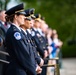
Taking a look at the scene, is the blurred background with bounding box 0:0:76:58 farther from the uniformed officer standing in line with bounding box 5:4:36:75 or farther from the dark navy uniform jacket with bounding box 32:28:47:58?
the uniformed officer standing in line with bounding box 5:4:36:75

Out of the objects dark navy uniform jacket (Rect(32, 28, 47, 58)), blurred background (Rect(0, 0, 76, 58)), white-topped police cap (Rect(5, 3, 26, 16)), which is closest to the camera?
white-topped police cap (Rect(5, 3, 26, 16))

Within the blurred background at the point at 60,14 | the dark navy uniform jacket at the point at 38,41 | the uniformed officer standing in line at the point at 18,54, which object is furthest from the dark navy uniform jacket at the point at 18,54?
the blurred background at the point at 60,14

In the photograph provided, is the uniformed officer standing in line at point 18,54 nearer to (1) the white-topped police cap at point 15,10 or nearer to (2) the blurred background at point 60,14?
(1) the white-topped police cap at point 15,10

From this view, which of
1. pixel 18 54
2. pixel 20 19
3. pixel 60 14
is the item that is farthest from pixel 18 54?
pixel 60 14

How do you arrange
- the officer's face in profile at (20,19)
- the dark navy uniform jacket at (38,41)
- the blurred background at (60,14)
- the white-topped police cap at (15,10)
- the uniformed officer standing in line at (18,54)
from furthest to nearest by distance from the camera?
the blurred background at (60,14), the dark navy uniform jacket at (38,41), the white-topped police cap at (15,10), the officer's face in profile at (20,19), the uniformed officer standing in line at (18,54)

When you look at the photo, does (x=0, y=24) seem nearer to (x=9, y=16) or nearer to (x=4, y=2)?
(x=9, y=16)

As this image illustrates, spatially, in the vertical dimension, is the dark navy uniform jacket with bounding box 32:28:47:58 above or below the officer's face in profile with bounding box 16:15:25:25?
below

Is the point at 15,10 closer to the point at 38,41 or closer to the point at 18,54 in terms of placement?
the point at 18,54

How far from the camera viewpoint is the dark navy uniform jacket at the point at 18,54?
858cm

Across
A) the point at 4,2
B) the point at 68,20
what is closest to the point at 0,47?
the point at 4,2

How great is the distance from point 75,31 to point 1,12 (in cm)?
3178

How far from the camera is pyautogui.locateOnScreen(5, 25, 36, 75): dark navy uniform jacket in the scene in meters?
8.58

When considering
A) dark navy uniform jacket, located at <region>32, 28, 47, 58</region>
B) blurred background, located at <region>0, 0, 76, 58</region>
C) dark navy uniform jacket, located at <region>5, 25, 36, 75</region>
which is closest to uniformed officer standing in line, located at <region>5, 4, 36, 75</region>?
dark navy uniform jacket, located at <region>5, 25, 36, 75</region>

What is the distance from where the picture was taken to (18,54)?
28.1 feet
